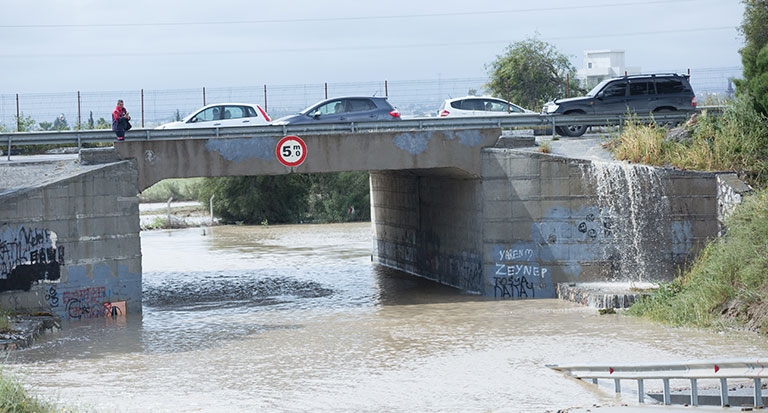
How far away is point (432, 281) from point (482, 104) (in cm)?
577

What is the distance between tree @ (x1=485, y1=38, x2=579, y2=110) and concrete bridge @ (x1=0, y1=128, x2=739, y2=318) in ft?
67.6

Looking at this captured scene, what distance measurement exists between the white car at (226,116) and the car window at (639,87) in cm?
1056

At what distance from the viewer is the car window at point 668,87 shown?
95.2 feet

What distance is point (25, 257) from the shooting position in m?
22.1

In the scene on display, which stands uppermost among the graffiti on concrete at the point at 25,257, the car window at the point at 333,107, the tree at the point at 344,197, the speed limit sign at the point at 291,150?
the car window at the point at 333,107

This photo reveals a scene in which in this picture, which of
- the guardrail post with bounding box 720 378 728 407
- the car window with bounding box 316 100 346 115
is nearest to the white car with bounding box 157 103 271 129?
the car window with bounding box 316 100 346 115

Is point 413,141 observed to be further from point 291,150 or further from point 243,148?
point 243,148

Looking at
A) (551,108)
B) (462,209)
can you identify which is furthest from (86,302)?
(551,108)

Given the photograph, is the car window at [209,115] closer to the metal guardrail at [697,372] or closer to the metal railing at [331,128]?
the metal railing at [331,128]

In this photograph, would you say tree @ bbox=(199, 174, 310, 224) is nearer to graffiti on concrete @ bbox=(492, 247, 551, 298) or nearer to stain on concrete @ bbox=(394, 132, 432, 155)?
stain on concrete @ bbox=(394, 132, 432, 155)

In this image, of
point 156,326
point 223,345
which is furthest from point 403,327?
point 156,326

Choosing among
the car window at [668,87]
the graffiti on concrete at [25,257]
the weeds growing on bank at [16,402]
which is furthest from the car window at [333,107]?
the weeds growing on bank at [16,402]

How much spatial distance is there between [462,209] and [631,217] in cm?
472

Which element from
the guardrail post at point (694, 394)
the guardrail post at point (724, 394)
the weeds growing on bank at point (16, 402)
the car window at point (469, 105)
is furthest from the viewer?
the car window at point (469, 105)
